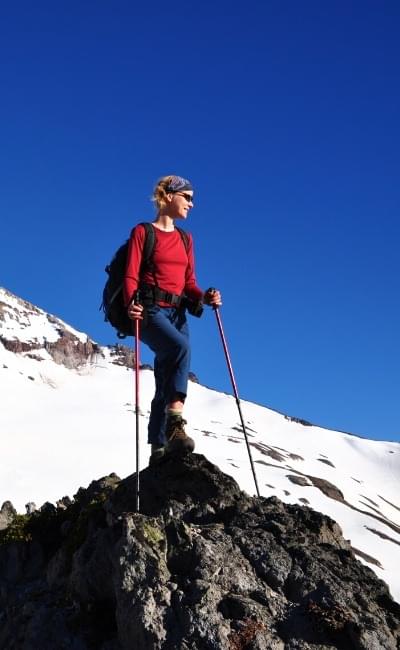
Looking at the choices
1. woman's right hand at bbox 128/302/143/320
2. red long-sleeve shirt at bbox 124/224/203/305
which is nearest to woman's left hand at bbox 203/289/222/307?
red long-sleeve shirt at bbox 124/224/203/305

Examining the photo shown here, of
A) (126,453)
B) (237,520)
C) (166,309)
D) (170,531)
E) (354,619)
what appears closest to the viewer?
(354,619)

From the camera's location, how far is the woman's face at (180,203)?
875 cm

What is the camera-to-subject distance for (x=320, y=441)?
5074 inches

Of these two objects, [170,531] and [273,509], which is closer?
[170,531]

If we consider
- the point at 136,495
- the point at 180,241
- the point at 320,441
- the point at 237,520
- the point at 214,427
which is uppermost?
the point at 320,441

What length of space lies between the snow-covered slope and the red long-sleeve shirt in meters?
39.0

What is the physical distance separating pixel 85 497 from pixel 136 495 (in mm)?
2107

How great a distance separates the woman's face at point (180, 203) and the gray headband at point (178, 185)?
2.2 inches

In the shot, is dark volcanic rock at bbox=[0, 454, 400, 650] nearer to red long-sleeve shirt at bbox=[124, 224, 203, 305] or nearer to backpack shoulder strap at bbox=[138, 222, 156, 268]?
red long-sleeve shirt at bbox=[124, 224, 203, 305]

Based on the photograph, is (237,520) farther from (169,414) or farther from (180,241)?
(180,241)

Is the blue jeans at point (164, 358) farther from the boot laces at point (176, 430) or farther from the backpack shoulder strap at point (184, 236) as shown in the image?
the backpack shoulder strap at point (184, 236)

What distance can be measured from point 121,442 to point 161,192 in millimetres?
70668

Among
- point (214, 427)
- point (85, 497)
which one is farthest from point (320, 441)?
point (85, 497)

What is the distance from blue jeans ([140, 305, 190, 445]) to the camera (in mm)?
8234
